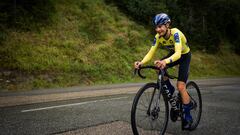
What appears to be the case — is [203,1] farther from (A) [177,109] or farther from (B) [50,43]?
(A) [177,109]

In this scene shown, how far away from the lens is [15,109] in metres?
7.59

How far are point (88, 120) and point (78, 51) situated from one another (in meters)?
14.3

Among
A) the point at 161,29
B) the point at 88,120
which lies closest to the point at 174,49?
the point at 161,29

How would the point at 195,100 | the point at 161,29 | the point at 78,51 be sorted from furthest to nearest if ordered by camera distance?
the point at 78,51
the point at 195,100
the point at 161,29

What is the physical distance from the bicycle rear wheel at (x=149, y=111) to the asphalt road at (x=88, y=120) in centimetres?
56

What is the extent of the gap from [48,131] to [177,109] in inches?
92.6

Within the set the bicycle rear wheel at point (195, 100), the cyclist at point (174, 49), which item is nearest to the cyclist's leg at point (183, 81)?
the cyclist at point (174, 49)

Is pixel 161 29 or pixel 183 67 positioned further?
pixel 183 67

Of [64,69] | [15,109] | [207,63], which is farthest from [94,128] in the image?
[207,63]

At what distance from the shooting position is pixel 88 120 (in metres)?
5.99

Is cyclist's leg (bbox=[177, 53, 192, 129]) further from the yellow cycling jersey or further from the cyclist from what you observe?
the yellow cycling jersey

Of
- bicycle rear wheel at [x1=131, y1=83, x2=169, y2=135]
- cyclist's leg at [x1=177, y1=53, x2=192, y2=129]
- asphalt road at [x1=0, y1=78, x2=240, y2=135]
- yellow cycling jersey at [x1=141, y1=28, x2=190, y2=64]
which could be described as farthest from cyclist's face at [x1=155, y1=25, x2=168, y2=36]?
asphalt road at [x1=0, y1=78, x2=240, y2=135]

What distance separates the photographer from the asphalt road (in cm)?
519

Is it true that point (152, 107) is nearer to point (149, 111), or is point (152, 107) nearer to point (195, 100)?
point (149, 111)
